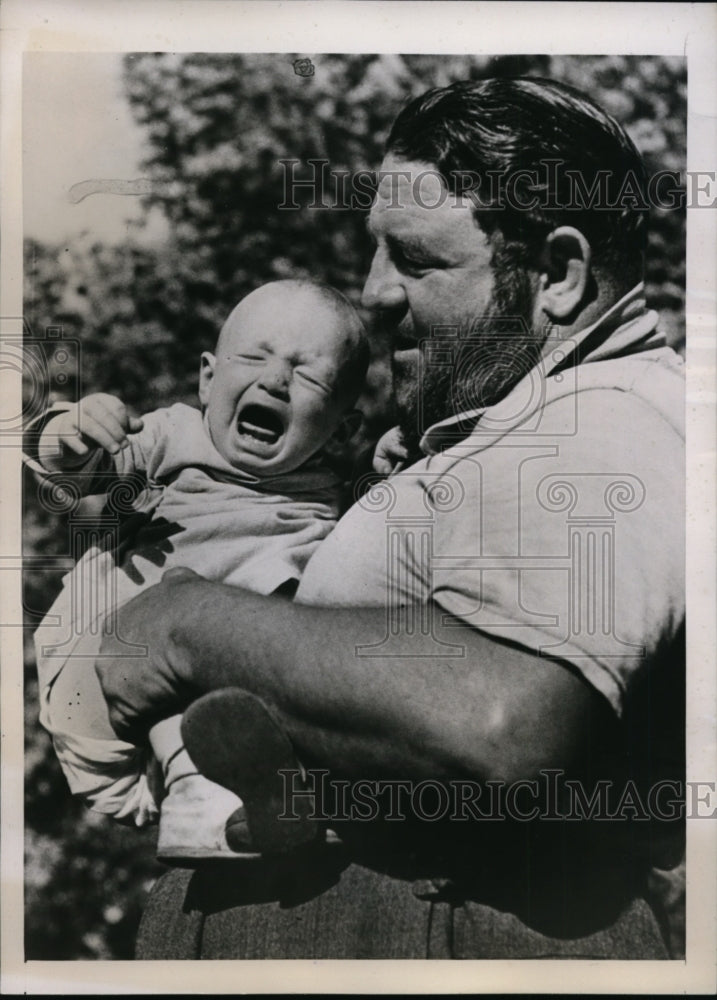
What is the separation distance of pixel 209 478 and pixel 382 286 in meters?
0.70

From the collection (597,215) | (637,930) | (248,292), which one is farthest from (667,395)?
(637,930)

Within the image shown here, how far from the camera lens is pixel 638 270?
2938mm

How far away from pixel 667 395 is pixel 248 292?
1.17 meters

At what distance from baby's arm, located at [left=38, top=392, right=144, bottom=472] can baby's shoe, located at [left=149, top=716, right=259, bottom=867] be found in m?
0.76

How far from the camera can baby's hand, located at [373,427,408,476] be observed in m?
2.91

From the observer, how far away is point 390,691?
2811mm

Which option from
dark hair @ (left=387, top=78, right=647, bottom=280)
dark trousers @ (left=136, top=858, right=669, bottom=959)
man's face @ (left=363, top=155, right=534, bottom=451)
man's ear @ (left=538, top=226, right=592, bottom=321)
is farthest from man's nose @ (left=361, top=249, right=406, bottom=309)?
dark trousers @ (left=136, top=858, right=669, bottom=959)

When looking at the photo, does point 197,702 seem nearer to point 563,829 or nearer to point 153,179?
point 563,829

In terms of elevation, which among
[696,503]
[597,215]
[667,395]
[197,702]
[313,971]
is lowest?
[313,971]

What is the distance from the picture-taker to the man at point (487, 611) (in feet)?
9.27

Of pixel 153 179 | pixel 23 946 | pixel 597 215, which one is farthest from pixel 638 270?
pixel 23 946

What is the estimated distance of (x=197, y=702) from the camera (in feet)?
9.39

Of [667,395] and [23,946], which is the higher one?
[667,395]

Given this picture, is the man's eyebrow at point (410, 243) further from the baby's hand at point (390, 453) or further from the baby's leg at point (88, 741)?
the baby's leg at point (88, 741)
